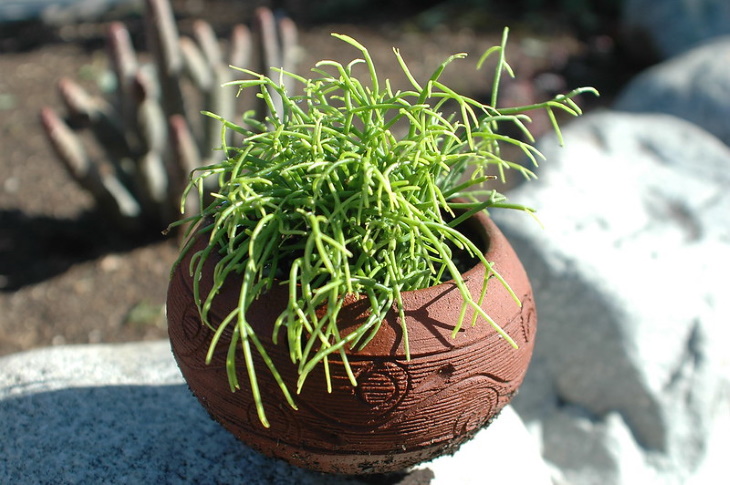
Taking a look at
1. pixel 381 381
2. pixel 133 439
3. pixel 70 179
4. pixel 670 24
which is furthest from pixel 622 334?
pixel 670 24

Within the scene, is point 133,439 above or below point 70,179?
above

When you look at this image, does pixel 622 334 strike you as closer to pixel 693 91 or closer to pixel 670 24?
pixel 693 91

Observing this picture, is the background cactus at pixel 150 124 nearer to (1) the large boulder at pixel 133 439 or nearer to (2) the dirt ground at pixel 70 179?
(2) the dirt ground at pixel 70 179

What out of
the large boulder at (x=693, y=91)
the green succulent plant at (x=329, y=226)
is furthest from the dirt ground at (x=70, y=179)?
the green succulent plant at (x=329, y=226)

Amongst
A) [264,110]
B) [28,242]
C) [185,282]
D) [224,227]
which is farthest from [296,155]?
[28,242]

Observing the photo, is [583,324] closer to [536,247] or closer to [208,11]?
[536,247]

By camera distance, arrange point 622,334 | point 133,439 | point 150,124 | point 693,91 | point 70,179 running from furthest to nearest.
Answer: point 70,179, point 693,91, point 150,124, point 622,334, point 133,439
